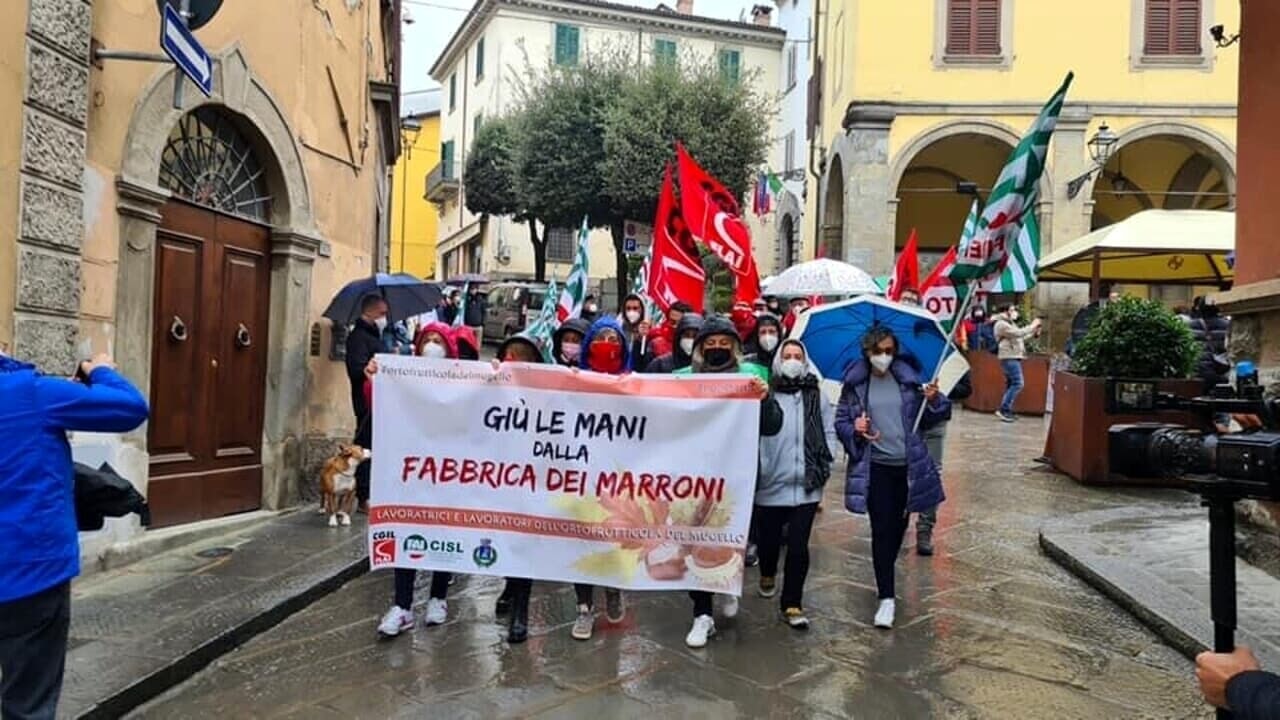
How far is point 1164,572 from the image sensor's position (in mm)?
6230

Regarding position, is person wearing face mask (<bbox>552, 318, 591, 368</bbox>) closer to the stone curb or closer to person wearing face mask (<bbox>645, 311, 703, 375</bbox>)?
person wearing face mask (<bbox>645, 311, 703, 375</bbox>)

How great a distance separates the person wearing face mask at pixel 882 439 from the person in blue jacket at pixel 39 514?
3637 mm

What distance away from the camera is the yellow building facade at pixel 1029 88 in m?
20.7

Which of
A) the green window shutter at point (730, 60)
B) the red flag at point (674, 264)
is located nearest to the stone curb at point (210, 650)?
the red flag at point (674, 264)

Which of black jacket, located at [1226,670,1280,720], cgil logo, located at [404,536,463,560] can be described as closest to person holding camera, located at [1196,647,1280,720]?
black jacket, located at [1226,670,1280,720]

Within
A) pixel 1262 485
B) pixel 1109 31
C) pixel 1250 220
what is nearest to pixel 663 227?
pixel 1250 220

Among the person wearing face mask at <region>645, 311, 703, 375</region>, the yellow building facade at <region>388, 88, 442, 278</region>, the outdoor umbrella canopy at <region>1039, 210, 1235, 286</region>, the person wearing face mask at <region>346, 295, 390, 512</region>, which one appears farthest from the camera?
the yellow building facade at <region>388, 88, 442, 278</region>

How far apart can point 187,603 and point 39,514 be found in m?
2.70

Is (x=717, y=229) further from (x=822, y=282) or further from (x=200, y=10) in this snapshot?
(x=200, y=10)

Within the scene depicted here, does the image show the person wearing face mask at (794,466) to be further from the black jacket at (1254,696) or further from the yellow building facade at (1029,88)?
the yellow building facade at (1029,88)

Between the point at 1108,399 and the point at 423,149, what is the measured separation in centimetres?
5024

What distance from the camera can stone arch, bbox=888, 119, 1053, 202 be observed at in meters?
21.1

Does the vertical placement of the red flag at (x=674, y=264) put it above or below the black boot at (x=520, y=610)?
above

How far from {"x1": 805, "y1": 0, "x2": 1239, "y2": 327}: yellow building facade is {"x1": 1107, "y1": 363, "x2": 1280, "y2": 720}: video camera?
19535mm
